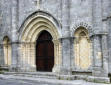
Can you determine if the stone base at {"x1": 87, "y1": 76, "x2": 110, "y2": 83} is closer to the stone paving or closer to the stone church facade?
the stone church facade

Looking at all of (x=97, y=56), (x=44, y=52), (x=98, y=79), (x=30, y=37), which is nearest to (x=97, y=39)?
(x=97, y=56)

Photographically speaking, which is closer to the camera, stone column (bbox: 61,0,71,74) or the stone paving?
the stone paving

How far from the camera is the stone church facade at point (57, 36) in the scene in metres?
13.5

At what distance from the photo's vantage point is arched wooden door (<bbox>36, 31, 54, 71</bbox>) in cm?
1711

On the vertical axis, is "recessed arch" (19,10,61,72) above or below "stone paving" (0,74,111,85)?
above

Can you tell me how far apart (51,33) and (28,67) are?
2.93 meters

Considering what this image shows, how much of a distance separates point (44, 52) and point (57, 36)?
2.10 metres

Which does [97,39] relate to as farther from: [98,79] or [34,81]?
[34,81]

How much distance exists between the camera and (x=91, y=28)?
46.5 ft

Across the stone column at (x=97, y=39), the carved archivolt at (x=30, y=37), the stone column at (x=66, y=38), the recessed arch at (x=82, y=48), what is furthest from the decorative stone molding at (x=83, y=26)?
the carved archivolt at (x=30, y=37)

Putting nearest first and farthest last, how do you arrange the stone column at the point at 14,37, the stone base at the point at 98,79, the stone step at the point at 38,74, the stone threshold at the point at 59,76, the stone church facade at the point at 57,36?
the stone base at the point at 98,79 < the stone threshold at the point at 59,76 < the stone church facade at the point at 57,36 < the stone step at the point at 38,74 < the stone column at the point at 14,37

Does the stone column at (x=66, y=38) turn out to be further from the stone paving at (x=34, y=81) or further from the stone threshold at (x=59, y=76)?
the stone paving at (x=34, y=81)

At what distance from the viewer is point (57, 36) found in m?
15.9

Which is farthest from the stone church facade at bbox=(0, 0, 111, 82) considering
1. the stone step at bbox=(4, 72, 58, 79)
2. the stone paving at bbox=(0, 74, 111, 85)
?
the stone paving at bbox=(0, 74, 111, 85)
